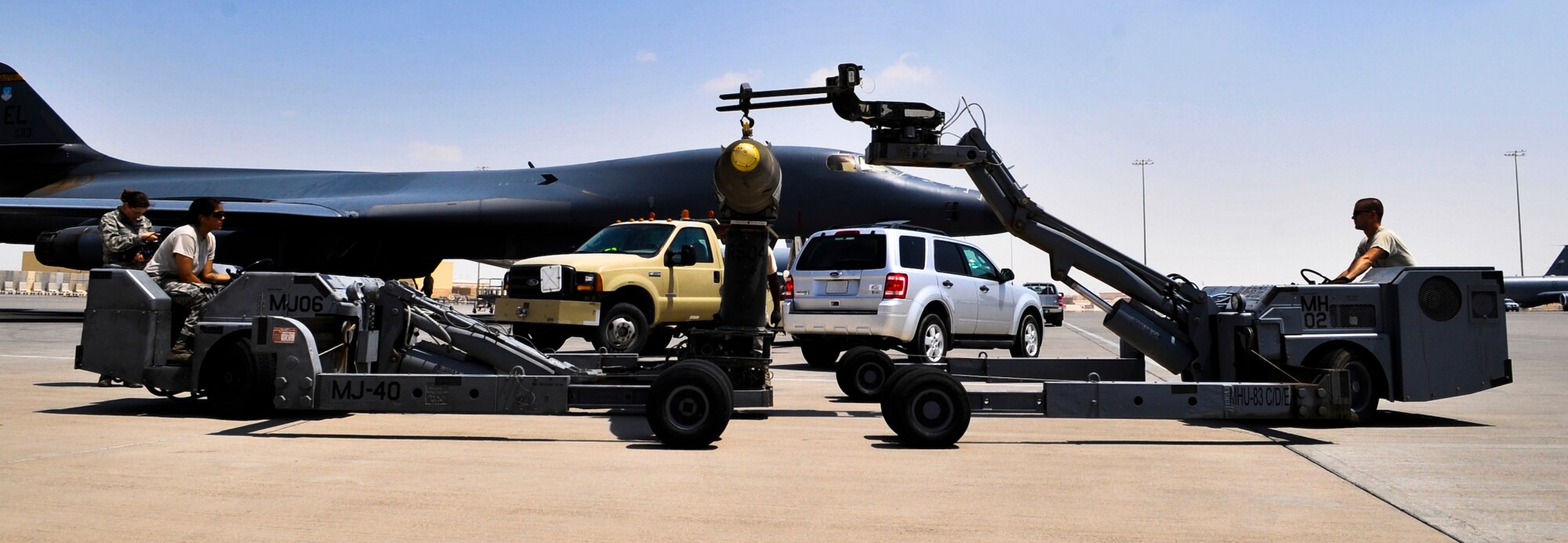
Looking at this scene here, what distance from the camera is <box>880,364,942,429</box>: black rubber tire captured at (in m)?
5.57

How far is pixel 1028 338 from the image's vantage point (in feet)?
42.4

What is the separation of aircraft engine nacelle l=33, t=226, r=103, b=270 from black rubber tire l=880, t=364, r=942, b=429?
20826mm

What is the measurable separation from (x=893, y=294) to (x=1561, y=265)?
197 feet

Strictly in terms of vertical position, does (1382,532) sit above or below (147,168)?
below

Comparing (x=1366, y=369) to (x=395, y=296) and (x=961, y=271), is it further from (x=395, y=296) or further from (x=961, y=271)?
(x=395, y=296)

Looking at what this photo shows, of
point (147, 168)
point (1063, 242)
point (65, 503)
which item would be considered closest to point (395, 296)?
point (65, 503)

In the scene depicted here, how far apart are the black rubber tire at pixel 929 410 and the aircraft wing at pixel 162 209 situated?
67.2 ft

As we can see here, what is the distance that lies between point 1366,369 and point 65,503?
24.4ft

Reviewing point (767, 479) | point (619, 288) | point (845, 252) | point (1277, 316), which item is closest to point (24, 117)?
point (619, 288)

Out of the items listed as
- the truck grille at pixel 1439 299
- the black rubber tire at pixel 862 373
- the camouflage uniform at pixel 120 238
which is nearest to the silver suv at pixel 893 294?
the black rubber tire at pixel 862 373

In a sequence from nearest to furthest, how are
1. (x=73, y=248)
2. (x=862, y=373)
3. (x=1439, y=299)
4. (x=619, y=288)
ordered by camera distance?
(x=1439, y=299) → (x=862, y=373) → (x=619, y=288) → (x=73, y=248)

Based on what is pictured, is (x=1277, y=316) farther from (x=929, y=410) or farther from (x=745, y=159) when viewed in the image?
(x=745, y=159)

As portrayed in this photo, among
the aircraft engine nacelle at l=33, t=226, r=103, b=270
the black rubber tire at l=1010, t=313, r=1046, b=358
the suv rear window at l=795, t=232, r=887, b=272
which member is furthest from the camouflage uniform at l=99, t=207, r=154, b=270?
the aircraft engine nacelle at l=33, t=226, r=103, b=270

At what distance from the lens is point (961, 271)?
11633 mm
